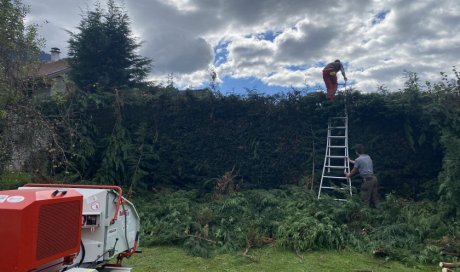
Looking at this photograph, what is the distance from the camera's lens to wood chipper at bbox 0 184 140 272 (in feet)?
7.52

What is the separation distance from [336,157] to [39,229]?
22.6 ft

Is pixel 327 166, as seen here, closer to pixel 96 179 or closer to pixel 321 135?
pixel 321 135

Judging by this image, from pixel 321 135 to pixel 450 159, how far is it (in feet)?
9.57

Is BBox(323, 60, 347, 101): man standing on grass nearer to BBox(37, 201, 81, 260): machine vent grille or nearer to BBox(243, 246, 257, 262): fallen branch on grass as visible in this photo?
BBox(243, 246, 257, 262): fallen branch on grass

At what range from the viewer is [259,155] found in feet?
29.7

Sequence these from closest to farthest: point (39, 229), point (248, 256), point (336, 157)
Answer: point (39, 229)
point (248, 256)
point (336, 157)

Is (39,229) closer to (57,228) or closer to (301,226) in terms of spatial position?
(57,228)

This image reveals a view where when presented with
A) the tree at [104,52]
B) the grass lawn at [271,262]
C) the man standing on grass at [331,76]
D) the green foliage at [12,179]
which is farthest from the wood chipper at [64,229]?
the tree at [104,52]

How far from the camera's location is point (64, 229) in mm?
2695

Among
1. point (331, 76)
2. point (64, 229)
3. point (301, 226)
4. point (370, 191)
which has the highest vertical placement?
point (331, 76)

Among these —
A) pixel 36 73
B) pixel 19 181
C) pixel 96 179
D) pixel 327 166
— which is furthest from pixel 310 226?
pixel 36 73

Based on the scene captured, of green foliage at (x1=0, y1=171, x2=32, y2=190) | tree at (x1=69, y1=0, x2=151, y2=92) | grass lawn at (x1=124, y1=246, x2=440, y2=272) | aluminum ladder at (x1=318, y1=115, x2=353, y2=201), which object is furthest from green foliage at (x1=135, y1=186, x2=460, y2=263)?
tree at (x1=69, y1=0, x2=151, y2=92)

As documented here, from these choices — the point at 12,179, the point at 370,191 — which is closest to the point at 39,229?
the point at 12,179

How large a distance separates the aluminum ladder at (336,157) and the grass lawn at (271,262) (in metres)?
2.73
